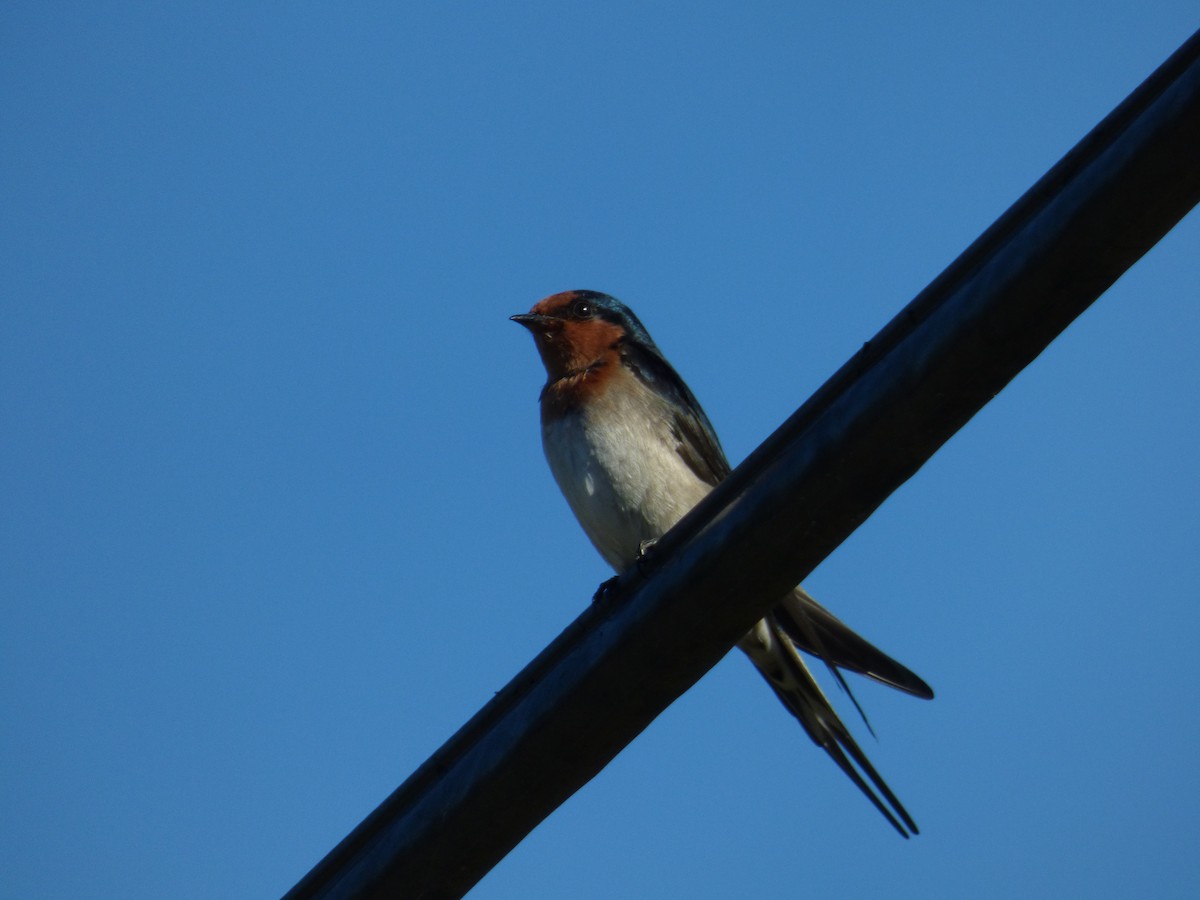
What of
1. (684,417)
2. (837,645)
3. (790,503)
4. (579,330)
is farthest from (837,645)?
(579,330)

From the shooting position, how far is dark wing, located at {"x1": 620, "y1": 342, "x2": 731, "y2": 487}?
5.02 m

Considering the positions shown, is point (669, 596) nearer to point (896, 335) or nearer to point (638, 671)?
point (638, 671)

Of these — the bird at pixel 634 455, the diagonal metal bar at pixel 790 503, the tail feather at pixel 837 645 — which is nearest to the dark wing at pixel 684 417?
the bird at pixel 634 455

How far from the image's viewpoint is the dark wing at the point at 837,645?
3.22 metres

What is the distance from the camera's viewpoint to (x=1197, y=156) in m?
2.07

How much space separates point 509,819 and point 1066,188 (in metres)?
1.42

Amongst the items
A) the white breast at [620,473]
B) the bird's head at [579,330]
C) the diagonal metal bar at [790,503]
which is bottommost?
the diagonal metal bar at [790,503]

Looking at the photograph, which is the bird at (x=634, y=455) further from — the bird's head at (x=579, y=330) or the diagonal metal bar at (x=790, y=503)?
the diagonal metal bar at (x=790, y=503)

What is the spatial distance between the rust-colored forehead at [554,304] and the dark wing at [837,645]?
2.09 metres

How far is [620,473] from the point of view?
185 inches

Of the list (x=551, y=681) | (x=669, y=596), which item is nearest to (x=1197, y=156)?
(x=669, y=596)

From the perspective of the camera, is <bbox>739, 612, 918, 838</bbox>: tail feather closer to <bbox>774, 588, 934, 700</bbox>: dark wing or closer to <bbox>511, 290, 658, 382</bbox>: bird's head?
<bbox>774, 588, 934, 700</bbox>: dark wing

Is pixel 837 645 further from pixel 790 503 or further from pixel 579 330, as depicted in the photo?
pixel 579 330

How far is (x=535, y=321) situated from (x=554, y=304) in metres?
0.19
